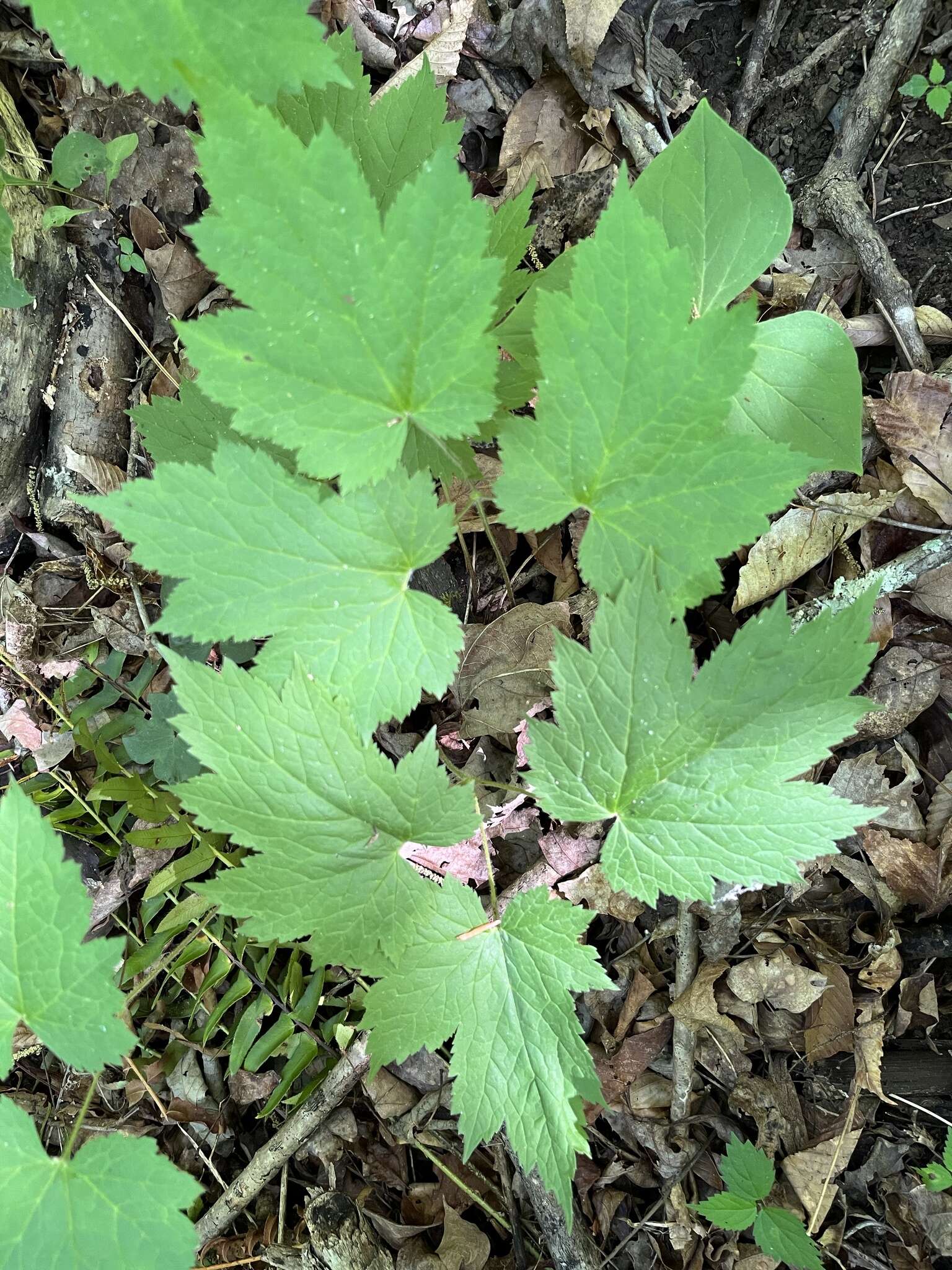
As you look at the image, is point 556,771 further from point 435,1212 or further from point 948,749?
point 435,1212

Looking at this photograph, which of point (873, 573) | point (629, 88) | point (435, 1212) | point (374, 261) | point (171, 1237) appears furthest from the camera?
point (629, 88)

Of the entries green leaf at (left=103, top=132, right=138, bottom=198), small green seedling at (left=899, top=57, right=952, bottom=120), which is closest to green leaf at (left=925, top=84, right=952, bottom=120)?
small green seedling at (left=899, top=57, right=952, bottom=120)

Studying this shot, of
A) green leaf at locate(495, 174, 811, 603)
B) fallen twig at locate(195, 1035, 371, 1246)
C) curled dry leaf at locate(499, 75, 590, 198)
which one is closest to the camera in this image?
green leaf at locate(495, 174, 811, 603)

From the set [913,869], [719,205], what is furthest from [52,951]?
[719,205]

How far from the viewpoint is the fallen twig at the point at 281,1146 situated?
2156 mm

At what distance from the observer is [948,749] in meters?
2.14

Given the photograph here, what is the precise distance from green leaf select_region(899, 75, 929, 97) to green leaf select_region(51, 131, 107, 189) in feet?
7.59

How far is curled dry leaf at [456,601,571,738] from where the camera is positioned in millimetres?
2213

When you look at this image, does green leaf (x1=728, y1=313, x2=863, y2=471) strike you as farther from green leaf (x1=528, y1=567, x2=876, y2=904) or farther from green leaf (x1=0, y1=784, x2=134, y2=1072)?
green leaf (x1=0, y1=784, x2=134, y2=1072)

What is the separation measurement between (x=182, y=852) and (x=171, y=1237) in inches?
40.3

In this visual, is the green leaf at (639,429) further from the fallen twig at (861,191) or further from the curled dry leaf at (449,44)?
the curled dry leaf at (449,44)

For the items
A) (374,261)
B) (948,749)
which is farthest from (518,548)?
(948,749)

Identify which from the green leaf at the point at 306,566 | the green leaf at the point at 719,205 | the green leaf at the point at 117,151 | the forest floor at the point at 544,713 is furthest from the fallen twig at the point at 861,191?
the green leaf at the point at 117,151

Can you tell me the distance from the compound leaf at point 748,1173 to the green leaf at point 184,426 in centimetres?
220
